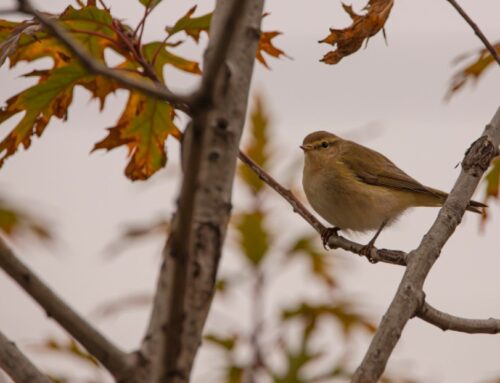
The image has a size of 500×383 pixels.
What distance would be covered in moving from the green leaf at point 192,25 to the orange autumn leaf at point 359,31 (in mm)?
472

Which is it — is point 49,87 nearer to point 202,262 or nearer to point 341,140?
point 202,262

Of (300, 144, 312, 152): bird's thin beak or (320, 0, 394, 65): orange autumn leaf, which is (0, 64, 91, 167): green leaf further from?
(300, 144, 312, 152): bird's thin beak

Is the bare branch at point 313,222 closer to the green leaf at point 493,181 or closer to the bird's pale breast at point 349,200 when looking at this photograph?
the green leaf at point 493,181

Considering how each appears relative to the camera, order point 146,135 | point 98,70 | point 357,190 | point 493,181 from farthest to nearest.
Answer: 1. point 357,190
2. point 493,181
3. point 146,135
4. point 98,70

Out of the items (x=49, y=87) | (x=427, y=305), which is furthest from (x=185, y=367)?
(x=49, y=87)

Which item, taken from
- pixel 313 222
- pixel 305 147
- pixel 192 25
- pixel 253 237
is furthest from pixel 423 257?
pixel 305 147

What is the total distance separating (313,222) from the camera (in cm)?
334

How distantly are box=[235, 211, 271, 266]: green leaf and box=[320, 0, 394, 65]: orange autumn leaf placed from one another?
329cm

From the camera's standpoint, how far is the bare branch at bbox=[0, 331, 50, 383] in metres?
1.79

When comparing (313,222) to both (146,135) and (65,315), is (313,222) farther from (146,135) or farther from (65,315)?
(65,315)

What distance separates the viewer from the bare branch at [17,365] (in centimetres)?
179

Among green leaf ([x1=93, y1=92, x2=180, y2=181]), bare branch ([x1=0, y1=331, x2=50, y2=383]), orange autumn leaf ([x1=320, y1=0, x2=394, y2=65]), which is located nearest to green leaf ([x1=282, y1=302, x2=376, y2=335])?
green leaf ([x1=93, y1=92, x2=180, y2=181])

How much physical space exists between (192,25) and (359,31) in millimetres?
636

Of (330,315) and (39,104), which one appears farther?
(330,315)
